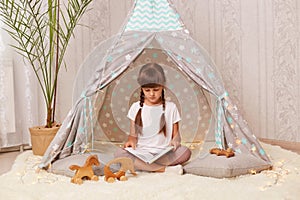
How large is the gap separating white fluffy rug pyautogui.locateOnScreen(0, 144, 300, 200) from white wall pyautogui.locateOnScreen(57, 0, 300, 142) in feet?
3.07

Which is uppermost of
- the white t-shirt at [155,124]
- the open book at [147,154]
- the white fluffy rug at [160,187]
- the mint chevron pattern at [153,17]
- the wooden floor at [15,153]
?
the mint chevron pattern at [153,17]

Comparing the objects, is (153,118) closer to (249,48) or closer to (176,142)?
(176,142)

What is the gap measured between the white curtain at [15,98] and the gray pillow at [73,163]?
3.04ft

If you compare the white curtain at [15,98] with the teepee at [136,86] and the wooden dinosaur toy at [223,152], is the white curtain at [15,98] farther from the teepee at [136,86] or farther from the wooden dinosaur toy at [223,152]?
the wooden dinosaur toy at [223,152]

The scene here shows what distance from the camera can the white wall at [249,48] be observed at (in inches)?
141

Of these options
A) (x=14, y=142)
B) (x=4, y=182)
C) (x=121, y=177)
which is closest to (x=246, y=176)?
(x=121, y=177)

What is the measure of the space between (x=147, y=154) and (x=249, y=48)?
1466 mm

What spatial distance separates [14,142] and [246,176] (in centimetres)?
188

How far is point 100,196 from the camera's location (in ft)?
7.57

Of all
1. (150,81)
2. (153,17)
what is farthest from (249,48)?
(150,81)

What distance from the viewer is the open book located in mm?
2701

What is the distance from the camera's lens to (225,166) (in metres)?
2.61

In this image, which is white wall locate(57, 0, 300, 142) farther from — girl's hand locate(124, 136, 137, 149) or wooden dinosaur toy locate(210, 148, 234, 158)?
girl's hand locate(124, 136, 137, 149)

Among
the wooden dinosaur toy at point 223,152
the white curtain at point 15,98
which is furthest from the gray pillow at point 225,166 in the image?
the white curtain at point 15,98
